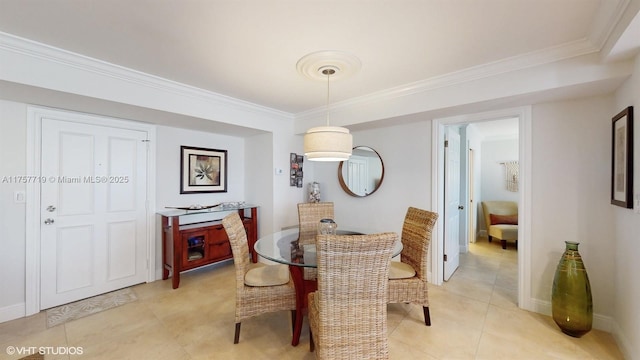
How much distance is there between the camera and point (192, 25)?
69.5 inches

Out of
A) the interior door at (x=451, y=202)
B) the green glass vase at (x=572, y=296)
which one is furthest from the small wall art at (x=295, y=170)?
the green glass vase at (x=572, y=296)

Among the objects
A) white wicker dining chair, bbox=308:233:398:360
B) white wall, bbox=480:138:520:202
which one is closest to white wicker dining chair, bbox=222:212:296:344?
white wicker dining chair, bbox=308:233:398:360

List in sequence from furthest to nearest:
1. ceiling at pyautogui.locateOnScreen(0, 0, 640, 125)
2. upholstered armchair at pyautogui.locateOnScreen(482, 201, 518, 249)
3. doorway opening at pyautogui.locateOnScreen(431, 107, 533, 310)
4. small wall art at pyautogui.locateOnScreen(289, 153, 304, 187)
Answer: upholstered armchair at pyautogui.locateOnScreen(482, 201, 518, 249), small wall art at pyautogui.locateOnScreen(289, 153, 304, 187), doorway opening at pyautogui.locateOnScreen(431, 107, 533, 310), ceiling at pyautogui.locateOnScreen(0, 0, 640, 125)

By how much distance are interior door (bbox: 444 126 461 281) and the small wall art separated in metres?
2.11

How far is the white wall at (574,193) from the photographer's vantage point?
88.1 inches

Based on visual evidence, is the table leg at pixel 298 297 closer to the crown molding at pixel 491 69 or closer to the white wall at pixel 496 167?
the crown molding at pixel 491 69

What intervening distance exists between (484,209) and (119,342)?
19.7 feet

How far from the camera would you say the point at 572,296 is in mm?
2121

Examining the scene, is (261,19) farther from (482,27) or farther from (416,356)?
(416,356)

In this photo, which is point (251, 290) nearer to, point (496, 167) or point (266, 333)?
point (266, 333)

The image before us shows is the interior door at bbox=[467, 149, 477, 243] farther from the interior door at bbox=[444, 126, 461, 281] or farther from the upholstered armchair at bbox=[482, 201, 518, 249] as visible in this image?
the interior door at bbox=[444, 126, 461, 281]

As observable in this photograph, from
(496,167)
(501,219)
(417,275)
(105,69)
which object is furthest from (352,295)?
(496,167)

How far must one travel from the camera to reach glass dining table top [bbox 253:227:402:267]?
1908 mm

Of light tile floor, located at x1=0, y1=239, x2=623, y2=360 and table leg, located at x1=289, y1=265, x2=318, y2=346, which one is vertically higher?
table leg, located at x1=289, y1=265, x2=318, y2=346
